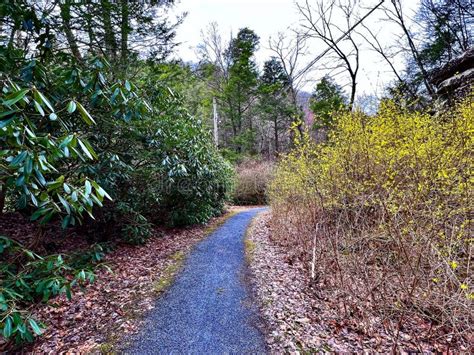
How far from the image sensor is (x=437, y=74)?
7.30m

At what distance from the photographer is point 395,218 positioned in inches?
112

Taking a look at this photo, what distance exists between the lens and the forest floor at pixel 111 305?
2654 mm

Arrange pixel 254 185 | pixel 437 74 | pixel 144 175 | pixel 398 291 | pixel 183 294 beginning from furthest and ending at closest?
pixel 254 185
pixel 437 74
pixel 144 175
pixel 183 294
pixel 398 291

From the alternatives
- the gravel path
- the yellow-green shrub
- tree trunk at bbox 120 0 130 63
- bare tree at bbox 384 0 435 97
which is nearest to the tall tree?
bare tree at bbox 384 0 435 97

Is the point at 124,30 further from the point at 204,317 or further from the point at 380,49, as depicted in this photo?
the point at 380,49

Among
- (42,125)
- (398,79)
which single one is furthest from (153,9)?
(398,79)

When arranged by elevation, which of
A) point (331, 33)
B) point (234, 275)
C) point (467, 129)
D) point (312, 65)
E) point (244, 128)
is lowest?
point (234, 275)

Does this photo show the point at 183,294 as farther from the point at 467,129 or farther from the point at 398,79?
the point at 398,79

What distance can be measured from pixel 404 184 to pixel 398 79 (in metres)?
9.00

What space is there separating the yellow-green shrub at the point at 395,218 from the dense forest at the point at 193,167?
3cm

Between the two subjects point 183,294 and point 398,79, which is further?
point 398,79

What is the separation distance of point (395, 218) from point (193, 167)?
459cm

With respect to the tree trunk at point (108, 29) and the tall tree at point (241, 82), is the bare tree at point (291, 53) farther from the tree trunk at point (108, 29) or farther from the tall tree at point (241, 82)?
the tree trunk at point (108, 29)

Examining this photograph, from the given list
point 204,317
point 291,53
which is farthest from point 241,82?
point 204,317
